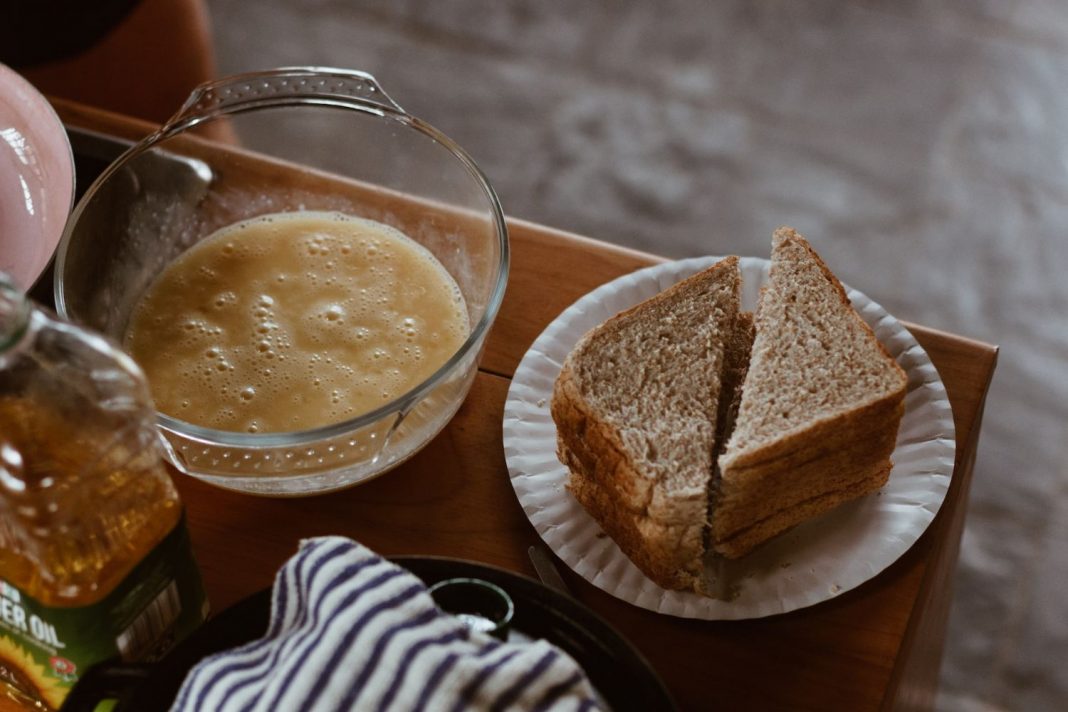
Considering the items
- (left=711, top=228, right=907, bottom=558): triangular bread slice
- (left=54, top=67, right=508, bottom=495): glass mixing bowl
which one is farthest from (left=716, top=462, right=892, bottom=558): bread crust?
(left=54, top=67, right=508, bottom=495): glass mixing bowl

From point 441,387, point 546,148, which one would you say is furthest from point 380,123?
point 546,148

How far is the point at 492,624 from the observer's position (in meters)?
0.73

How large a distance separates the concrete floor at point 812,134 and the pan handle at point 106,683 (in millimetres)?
1374

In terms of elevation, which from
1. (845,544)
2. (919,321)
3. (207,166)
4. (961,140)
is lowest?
(919,321)

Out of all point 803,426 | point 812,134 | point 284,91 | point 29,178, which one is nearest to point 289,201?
point 284,91

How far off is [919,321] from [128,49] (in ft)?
4.26

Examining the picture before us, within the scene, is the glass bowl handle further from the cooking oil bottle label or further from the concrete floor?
the concrete floor

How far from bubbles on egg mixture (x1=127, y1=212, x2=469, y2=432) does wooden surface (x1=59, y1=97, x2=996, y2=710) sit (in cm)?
8

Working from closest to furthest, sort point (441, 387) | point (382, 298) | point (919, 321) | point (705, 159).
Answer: point (441, 387)
point (382, 298)
point (919, 321)
point (705, 159)

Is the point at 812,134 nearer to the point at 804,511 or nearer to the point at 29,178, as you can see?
the point at 804,511

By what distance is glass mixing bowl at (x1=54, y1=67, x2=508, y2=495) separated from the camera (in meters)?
0.90

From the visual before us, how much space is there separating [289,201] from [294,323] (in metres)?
0.18

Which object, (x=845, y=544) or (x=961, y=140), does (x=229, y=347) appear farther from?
(x=961, y=140)

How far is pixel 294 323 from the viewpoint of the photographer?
3.24 feet
